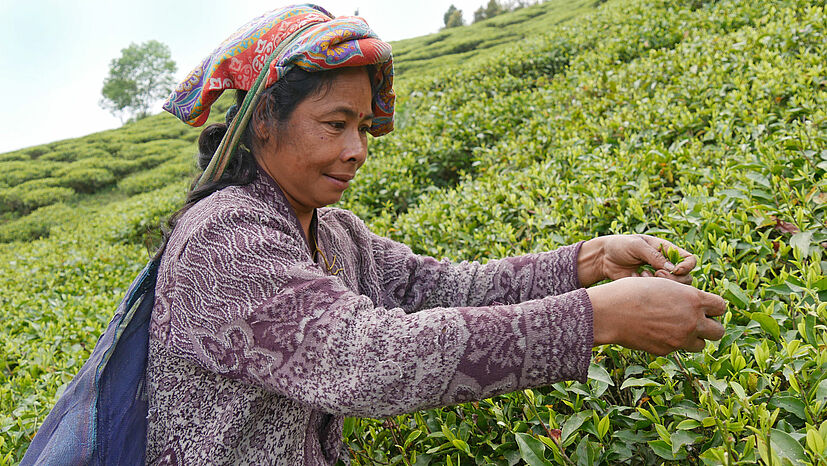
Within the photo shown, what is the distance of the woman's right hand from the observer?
1.08m

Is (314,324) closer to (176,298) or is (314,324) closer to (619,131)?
(176,298)

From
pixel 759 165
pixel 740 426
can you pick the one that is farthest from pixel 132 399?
pixel 759 165

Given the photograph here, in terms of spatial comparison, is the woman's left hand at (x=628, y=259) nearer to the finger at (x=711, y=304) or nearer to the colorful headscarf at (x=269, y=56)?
the finger at (x=711, y=304)

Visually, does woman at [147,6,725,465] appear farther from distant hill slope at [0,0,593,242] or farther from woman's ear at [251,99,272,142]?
distant hill slope at [0,0,593,242]

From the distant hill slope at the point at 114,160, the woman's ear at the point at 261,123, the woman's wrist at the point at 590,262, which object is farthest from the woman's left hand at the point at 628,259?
the distant hill slope at the point at 114,160

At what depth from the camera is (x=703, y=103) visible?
9.77 feet

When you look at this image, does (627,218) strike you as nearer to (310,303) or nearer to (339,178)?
(339,178)

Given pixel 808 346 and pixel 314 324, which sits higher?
pixel 314 324

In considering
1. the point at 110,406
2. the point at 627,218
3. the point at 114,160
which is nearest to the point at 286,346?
the point at 110,406

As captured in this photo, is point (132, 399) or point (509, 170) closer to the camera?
point (132, 399)

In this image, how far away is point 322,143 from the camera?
1442mm

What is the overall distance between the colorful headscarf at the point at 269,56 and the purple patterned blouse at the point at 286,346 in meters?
0.24

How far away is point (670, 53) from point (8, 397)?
4.27 meters

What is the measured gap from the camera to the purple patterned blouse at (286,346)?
3.46ft
